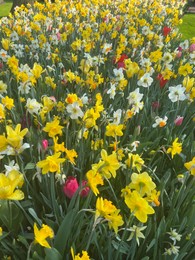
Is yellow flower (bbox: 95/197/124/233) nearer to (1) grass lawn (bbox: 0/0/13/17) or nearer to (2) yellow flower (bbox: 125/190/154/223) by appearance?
(2) yellow flower (bbox: 125/190/154/223)

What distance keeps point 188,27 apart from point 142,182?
918 cm

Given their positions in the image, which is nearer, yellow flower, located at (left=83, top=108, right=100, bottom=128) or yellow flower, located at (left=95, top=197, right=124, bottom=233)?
yellow flower, located at (left=95, top=197, right=124, bottom=233)

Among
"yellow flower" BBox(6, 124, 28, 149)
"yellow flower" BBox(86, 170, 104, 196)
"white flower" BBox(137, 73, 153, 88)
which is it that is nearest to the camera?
"yellow flower" BBox(86, 170, 104, 196)

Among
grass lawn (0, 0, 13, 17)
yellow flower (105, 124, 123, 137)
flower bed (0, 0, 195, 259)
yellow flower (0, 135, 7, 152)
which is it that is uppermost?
yellow flower (0, 135, 7, 152)

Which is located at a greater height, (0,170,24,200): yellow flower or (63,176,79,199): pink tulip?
(0,170,24,200): yellow flower

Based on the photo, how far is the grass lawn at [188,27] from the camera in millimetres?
Answer: 8625

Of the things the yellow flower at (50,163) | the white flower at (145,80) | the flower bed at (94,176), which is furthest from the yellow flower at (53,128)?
the white flower at (145,80)

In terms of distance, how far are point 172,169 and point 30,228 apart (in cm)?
107

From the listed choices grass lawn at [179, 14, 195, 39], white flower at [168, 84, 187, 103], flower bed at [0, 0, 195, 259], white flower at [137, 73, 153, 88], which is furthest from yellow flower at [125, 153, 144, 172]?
grass lawn at [179, 14, 195, 39]

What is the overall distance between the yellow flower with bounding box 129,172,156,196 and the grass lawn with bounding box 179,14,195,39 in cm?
767

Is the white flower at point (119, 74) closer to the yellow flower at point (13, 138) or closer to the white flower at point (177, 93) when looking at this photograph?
the white flower at point (177, 93)

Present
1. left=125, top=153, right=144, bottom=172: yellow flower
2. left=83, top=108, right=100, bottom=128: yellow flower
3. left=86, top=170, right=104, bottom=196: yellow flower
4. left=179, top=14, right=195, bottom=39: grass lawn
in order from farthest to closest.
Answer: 1. left=179, top=14, right=195, bottom=39: grass lawn
2. left=83, top=108, right=100, bottom=128: yellow flower
3. left=125, top=153, right=144, bottom=172: yellow flower
4. left=86, top=170, right=104, bottom=196: yellow flower

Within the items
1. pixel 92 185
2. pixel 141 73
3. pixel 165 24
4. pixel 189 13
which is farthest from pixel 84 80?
pixel 189 13

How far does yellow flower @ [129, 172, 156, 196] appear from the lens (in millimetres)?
1165
